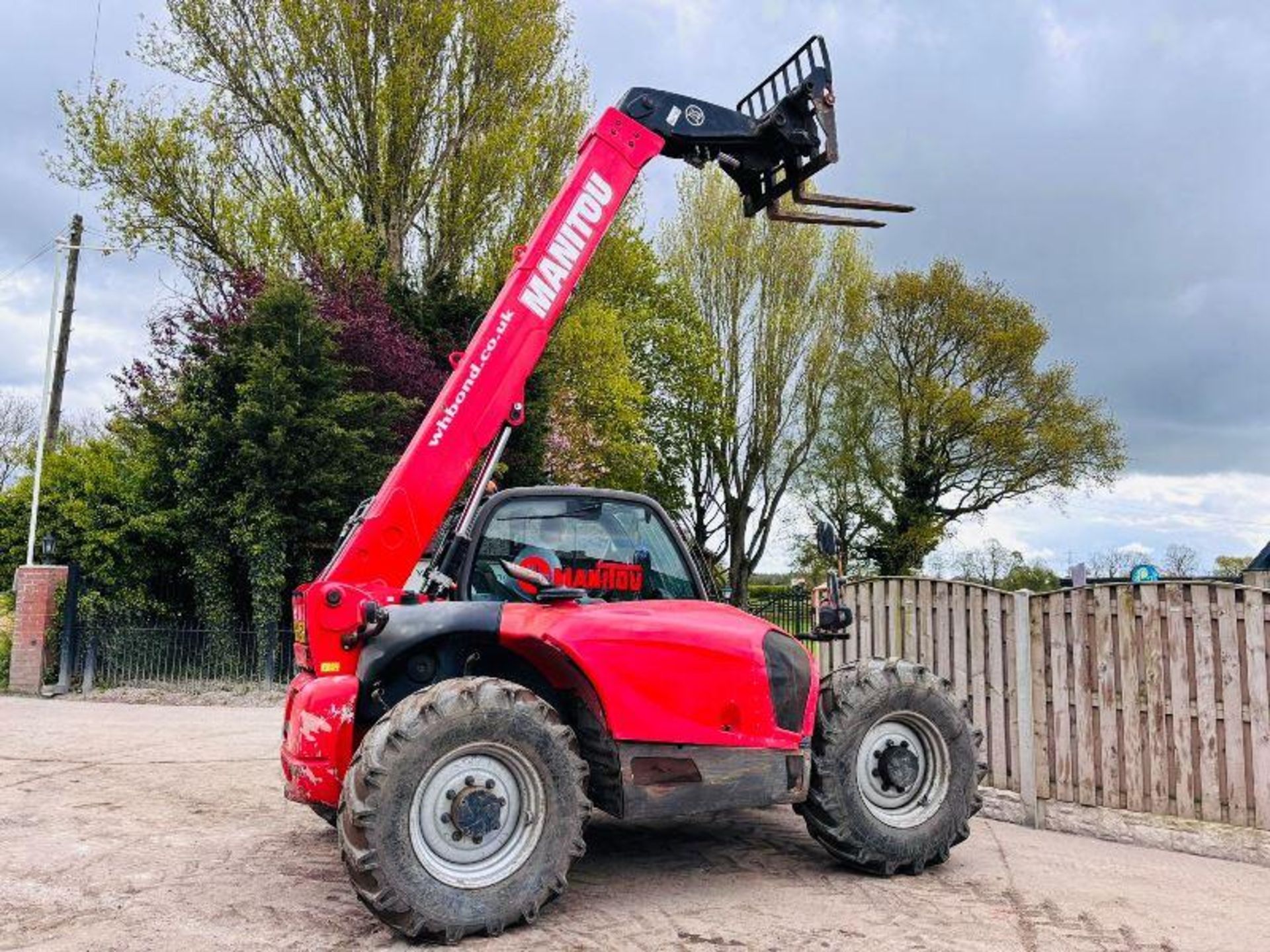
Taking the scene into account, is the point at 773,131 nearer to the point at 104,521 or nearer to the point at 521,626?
the point at 521,626

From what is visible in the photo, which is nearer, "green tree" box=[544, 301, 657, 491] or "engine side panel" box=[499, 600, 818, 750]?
"engine side panel" box=[499, 600, 818, 750]

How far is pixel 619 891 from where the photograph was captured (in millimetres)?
4746

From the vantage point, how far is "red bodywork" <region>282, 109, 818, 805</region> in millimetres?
4441

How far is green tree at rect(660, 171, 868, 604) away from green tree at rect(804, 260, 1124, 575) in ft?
3.72

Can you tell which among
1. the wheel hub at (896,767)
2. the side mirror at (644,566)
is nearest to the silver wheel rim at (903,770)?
the wheel hub at (896,767)

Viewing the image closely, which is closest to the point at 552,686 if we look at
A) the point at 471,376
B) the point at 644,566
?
the point at 644,566

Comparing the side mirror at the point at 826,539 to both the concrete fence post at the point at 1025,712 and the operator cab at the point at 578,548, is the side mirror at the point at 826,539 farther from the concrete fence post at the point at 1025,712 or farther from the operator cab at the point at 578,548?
the concrete fence post at the point at 1025,712

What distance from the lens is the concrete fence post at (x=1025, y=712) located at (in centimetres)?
680

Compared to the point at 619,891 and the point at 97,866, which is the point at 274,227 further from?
the point at 619,891

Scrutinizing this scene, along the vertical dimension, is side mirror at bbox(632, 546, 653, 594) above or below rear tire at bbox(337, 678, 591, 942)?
above

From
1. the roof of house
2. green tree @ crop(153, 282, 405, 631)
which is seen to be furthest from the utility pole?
the roof of house

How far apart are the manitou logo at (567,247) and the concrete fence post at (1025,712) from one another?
3.98 m

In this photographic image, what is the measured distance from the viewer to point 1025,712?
273 inches

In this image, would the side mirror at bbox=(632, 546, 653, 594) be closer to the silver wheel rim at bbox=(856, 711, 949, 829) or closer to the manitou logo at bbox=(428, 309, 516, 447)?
the manitou logo at bbox=(428, 309, 516, 447)
